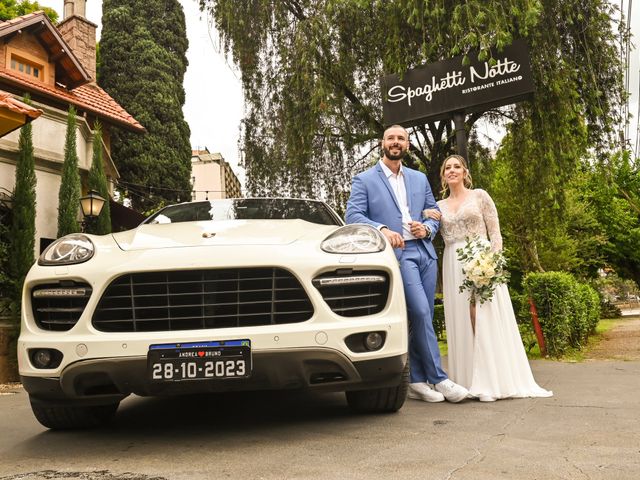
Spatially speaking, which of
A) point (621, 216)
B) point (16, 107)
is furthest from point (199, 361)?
point (621, 216)

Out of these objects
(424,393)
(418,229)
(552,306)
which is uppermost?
(418,229)

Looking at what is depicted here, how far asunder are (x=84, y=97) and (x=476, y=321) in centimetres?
1297

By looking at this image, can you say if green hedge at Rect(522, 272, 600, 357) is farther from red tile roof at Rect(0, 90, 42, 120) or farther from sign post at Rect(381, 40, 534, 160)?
red tile roof at Rect(0, 90, 42, 120)

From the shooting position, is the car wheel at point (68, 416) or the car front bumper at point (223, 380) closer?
the car front bumper at point (223, 380)

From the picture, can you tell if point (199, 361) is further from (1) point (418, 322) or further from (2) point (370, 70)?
(2) point (370, 70)

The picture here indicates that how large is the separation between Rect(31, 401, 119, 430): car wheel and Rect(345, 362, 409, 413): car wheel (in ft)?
4.87

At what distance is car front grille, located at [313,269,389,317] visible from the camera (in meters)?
2.92

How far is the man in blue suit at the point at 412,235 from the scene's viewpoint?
4.00 meters

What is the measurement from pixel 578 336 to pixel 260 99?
22.1ft

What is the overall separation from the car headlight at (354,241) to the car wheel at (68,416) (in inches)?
65.0

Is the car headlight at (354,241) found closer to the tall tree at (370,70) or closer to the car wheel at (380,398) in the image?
the car wheel at (380,398)

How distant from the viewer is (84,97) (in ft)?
47.6

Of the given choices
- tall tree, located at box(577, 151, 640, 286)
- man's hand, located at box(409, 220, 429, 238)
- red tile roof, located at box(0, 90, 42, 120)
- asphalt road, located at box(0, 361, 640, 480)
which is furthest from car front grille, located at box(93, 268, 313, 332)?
tall tree, located at box(577, 151, 640, 286)

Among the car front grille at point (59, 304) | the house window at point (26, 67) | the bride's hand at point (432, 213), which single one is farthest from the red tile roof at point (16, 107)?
the house window at point (26, 67)
